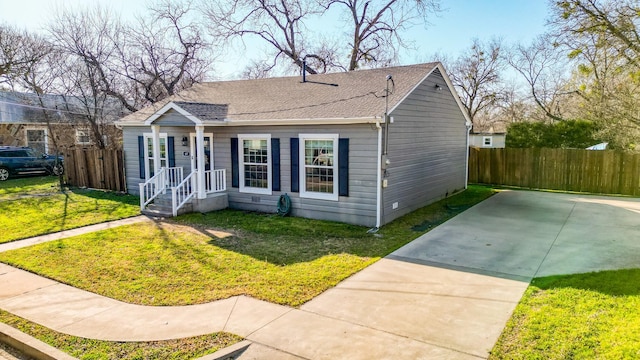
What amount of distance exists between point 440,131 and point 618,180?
7.79 metres

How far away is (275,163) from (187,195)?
2.96 metres

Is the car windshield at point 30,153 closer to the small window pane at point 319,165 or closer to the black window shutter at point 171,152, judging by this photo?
the black window shutter at point 171,152

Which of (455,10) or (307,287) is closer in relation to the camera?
(307,287)

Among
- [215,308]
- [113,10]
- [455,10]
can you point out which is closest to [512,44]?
[455,10]

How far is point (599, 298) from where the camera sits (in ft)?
18.0

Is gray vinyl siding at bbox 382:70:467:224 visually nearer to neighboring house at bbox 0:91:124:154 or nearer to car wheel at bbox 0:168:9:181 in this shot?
neighboring house at bbox 0:91:124:154

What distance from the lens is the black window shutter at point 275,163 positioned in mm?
11406

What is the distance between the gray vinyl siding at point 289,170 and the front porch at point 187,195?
36 centimetres

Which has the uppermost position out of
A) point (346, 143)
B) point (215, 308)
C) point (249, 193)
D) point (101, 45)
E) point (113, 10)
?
point (113, 10)

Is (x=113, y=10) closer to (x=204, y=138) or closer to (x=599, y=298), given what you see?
(x=204, y=138)

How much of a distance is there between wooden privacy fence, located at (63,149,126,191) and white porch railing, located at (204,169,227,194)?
5.20 m

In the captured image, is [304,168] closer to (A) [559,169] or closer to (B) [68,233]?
(B) [68,233]

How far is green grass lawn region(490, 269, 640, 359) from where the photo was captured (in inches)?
166

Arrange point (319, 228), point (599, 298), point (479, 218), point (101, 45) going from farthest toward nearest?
point (101, 45) < point (479, 218) < point (319, 228) < point (599, 298)
